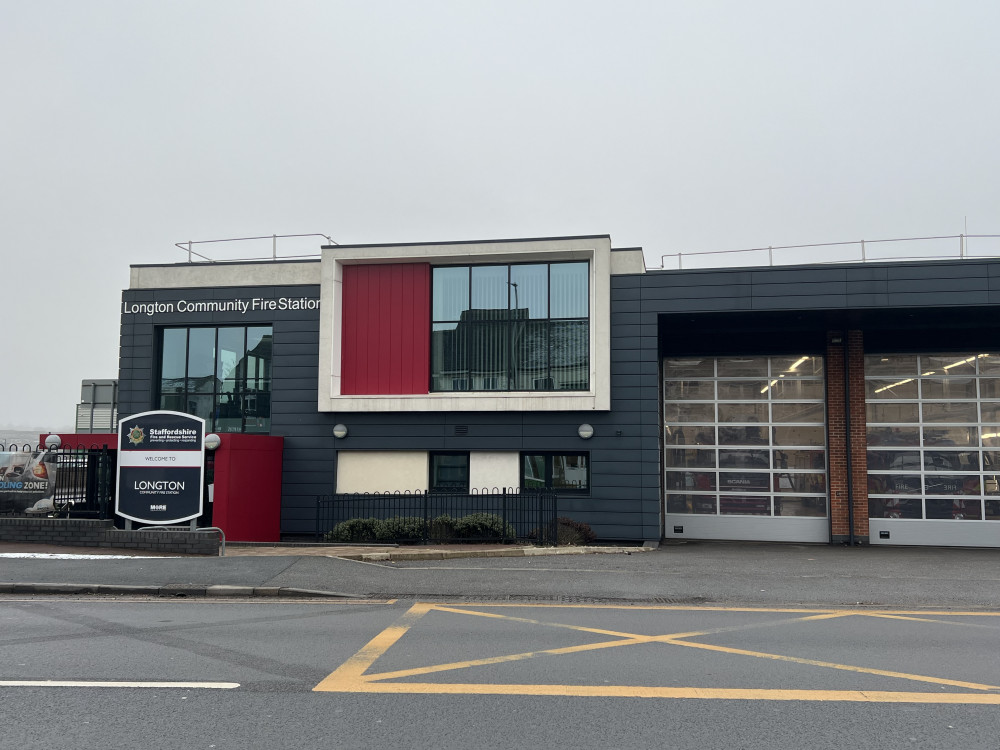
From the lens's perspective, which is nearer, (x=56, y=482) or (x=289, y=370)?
(x=56, y=482)

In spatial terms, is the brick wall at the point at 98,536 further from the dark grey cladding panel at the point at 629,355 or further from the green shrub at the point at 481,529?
the dark grey cladding panel at the point at 629,355

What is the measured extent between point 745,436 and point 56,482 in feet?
52.7

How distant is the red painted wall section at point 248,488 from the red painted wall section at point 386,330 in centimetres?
266

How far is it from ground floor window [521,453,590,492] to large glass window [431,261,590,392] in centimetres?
169

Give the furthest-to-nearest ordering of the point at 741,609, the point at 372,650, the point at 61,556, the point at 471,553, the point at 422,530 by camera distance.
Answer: the point at 422,530
the point at 471,553
the point at 61,556
the point at 741,609
the point at 372,650

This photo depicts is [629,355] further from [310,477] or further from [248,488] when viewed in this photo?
[248,488]

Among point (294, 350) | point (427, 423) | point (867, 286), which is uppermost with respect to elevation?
point (867, 286)

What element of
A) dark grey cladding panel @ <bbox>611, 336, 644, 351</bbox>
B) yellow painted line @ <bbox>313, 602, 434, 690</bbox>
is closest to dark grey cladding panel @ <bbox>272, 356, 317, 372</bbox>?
dark grey cladding panel @ <bbox>611, 336, 644, 351</bbox>

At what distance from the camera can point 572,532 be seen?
18438 millimetres

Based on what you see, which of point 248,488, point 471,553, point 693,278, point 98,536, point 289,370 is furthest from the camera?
point 289,370

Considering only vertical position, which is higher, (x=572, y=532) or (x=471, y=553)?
(x=572, y=532)

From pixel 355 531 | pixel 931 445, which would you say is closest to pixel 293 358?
pixel 355 531

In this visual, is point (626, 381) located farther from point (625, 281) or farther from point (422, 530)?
point (422, 530)

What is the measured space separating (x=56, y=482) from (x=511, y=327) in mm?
10577
